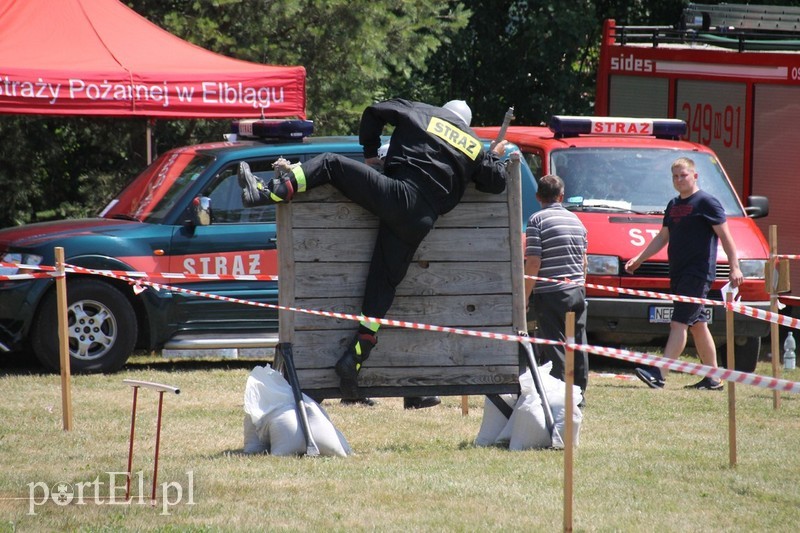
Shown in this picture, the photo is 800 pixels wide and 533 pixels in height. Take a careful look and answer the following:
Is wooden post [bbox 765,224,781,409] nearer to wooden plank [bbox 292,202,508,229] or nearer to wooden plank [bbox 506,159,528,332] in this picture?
Result: wooden plank [bbox 506,159,528,332]

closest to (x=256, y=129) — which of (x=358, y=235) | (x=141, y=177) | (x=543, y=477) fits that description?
(x=141, y=177)

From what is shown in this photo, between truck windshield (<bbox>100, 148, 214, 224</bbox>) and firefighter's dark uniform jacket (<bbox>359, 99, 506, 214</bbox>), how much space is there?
3792 millimetres

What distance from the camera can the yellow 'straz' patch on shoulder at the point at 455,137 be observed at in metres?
6.85

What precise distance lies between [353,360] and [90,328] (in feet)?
12.6

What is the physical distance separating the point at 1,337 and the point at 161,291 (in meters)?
1.28

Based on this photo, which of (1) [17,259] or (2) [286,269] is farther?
(1) [17,259]

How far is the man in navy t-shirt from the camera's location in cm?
966

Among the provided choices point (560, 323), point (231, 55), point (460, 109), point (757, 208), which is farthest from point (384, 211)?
point (231, 55)

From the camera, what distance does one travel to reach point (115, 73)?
1102cm

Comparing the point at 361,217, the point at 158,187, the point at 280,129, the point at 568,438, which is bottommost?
the point at 568,438

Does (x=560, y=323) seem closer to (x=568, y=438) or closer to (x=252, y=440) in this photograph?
(x=252, y=440)

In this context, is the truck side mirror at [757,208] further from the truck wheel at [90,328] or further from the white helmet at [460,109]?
the truck wheel at [90,328]

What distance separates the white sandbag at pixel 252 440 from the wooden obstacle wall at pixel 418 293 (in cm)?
35

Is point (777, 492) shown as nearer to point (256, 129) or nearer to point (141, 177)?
point (256, 129)
